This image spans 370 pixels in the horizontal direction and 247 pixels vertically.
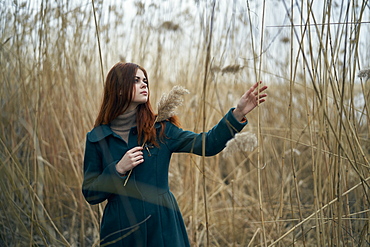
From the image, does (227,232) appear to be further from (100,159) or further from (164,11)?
(164,11)

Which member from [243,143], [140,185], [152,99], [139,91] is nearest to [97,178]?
[140,185]

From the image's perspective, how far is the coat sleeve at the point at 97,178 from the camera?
3.16ft

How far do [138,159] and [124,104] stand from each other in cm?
15

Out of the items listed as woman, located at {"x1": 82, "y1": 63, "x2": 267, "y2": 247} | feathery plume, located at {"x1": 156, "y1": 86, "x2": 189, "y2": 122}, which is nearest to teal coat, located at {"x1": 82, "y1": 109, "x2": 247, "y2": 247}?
woman, located at {"x1": 82, "y1": 63, "x2": 267, "y2": 247}

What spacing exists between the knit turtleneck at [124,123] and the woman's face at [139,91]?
0.08 ft

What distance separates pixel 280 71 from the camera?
182 centimetres

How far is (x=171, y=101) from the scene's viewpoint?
2.89 ft

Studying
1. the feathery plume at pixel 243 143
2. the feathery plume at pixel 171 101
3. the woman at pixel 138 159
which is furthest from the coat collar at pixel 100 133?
the feathery plume at pixel 243 143

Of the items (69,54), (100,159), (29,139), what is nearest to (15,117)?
(29,139)

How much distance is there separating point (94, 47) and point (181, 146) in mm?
902

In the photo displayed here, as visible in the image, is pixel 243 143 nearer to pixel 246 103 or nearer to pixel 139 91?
pixel 246 103

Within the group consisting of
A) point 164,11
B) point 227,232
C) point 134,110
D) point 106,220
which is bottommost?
point 227,232

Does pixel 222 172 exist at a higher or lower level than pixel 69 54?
lower

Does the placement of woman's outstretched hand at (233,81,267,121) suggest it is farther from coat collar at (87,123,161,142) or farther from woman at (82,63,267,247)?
coat collar at (87,123,161,142)
